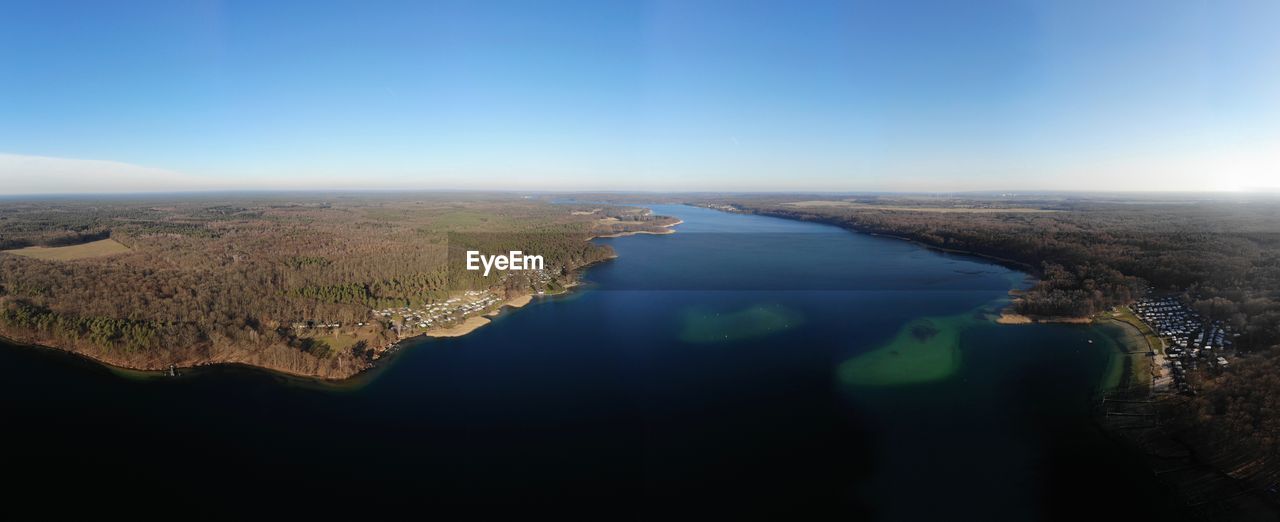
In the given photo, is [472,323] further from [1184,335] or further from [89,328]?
[1184,335]

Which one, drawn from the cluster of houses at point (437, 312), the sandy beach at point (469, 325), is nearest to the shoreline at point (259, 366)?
the sandy beach at point (469, 325)

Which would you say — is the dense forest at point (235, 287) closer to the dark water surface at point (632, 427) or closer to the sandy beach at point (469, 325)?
the dark water surface at point (632, 427)

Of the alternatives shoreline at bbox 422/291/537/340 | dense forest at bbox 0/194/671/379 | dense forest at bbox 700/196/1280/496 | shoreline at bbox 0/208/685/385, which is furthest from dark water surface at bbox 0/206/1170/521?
dense forest at bbox 700/196/1280/496

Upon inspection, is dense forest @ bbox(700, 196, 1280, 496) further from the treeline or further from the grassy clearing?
the grassy clearing

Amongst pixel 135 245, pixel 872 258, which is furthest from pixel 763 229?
pixel 135 245

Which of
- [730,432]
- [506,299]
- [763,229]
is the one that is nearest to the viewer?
[730,432]

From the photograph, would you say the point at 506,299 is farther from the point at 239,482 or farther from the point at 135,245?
the point at 135,245
